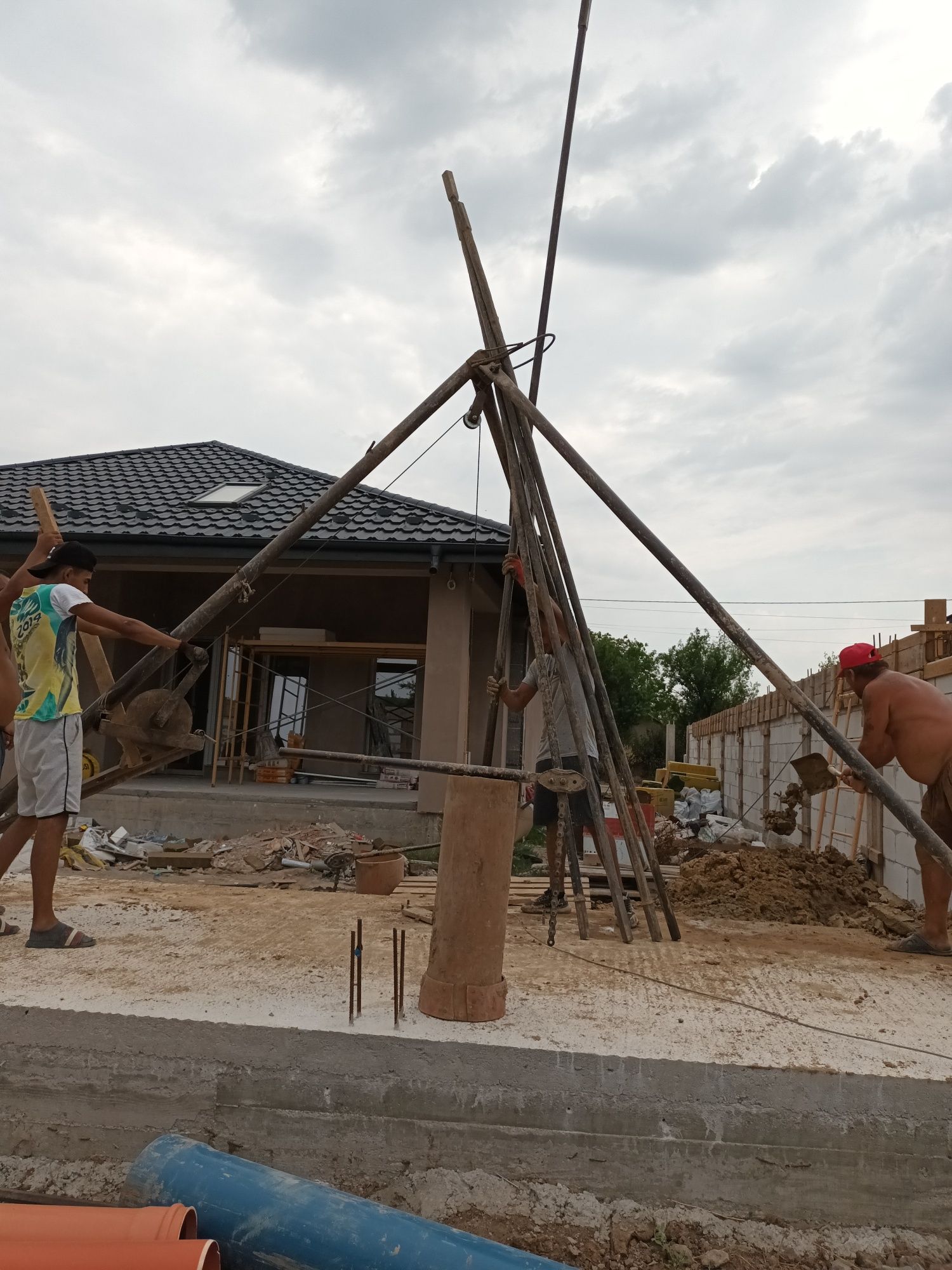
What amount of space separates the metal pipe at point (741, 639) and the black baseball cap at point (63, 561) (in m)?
2.17

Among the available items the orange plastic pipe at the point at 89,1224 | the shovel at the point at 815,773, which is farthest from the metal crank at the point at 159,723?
the shovel at the point at 815,773

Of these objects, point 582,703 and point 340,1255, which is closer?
point 340,1255

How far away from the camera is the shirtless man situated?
4.10 meters

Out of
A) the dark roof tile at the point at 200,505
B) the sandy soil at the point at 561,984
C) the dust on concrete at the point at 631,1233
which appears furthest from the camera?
the dark roof tile at the point at 200,505

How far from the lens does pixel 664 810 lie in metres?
14.6

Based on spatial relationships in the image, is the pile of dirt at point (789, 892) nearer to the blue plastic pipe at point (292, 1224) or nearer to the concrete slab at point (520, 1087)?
the concrete slab at point (520, 1087)

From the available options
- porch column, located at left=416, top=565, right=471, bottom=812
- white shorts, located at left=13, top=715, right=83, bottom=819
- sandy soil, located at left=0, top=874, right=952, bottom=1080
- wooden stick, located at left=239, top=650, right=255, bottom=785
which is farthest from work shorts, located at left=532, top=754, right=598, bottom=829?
wooden stick, located at left=239, top=650, right=255, bottom=785

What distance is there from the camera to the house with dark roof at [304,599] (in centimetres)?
961

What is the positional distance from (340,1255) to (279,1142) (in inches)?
24.1

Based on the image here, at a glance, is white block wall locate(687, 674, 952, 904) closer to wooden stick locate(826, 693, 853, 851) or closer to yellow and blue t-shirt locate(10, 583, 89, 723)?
wooden stick locate(826, 693, 853, 851)

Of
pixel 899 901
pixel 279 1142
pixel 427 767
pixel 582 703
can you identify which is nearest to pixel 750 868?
pixel 899 901

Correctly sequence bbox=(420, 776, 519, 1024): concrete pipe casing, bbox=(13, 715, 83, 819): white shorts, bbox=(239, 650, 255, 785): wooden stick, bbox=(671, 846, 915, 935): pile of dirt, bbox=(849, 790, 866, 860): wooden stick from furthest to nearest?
bbox=(239, 650, 255, 785): wooden stick < bbox=(849, 790, 866, 860): wooden stick < bbox=(671, 846, 915, 935): pile of dirt < bbox=(13, 715, 83, 819): white shorts < bbox=(420, 776, 519, 1024): concrete pipe casing

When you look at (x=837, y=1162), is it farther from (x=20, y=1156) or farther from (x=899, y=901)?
(x=899, y=901)

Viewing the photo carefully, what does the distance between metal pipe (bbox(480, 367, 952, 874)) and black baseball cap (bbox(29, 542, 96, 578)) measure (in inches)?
85.4
